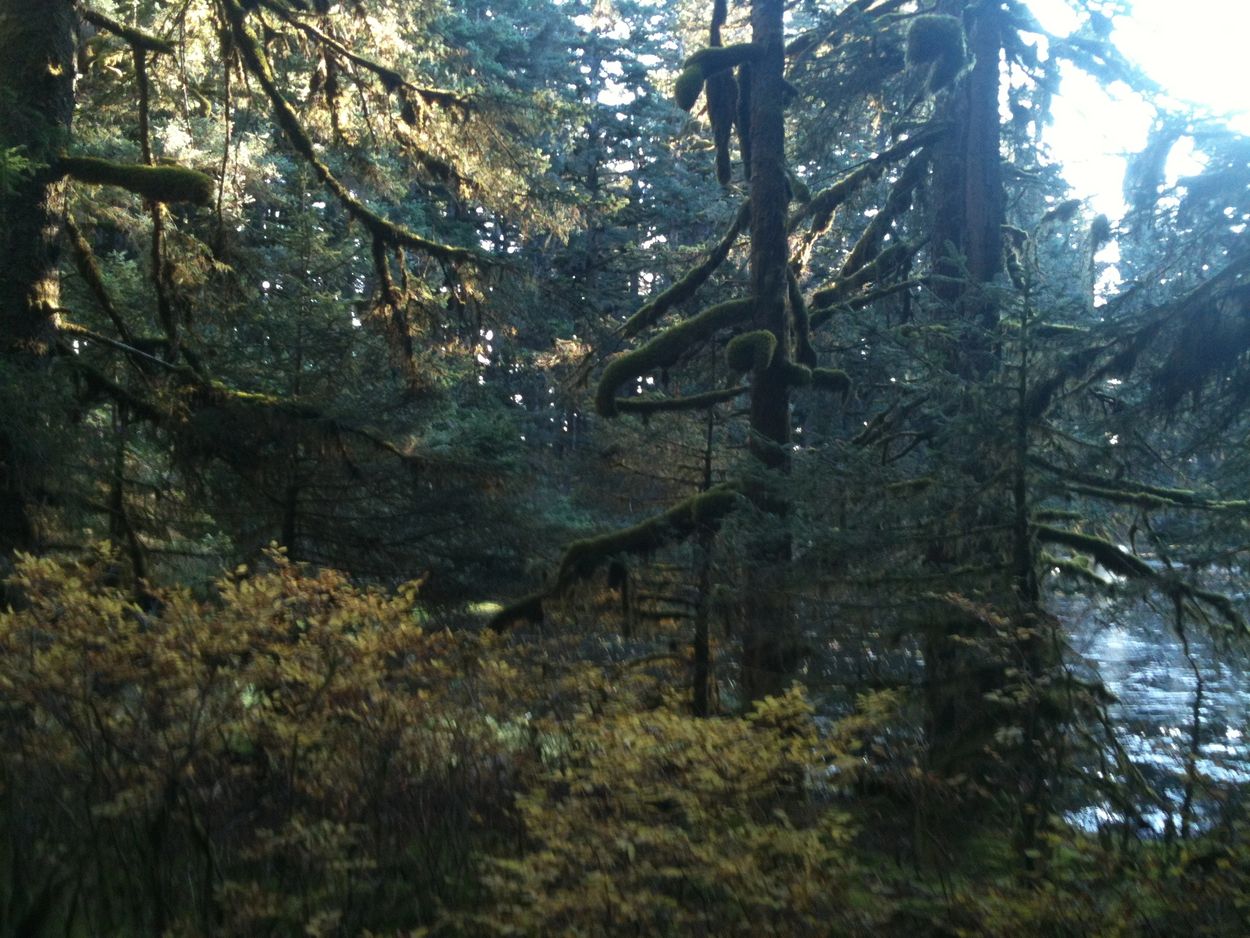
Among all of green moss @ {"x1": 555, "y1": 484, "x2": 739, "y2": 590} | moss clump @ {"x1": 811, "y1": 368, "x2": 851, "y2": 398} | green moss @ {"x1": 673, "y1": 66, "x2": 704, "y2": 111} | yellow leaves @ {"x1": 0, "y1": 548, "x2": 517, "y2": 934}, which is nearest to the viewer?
yellow leaves @ {"x1": 0, "y1": 548, "x2": 517, "y2": 934}

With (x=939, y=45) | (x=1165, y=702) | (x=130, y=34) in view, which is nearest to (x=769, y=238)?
(x=939, y=45)

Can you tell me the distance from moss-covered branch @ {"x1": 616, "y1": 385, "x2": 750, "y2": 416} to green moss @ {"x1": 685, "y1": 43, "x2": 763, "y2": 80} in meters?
3.41

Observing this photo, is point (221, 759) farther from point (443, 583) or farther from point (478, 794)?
point (443, 583)

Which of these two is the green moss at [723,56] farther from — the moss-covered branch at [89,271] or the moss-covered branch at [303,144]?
the moss-covered branch at [89,271]

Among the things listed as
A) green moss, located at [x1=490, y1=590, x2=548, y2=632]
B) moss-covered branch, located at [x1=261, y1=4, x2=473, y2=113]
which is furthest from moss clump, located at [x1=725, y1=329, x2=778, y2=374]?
moss-covered branch, located at [x1=261, y1=4, x2=473, y2=113]

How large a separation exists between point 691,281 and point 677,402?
1.79m

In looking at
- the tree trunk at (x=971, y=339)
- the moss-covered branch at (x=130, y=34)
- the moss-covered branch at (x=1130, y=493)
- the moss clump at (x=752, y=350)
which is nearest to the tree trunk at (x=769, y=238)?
the moss clump at (x=752, y=350)

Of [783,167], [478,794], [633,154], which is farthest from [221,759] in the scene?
[633,154]

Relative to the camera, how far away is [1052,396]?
7.78 metres

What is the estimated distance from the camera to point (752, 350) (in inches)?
440

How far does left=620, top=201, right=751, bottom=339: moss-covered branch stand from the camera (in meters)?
12.6

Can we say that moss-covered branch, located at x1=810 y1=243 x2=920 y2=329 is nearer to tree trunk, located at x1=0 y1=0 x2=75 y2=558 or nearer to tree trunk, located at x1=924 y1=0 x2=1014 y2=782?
tree trunk, located at x1=924 y1=0 x2=1014 y2=782

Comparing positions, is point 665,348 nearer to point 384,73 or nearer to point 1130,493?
point 384,73

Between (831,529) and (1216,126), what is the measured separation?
3687mm
